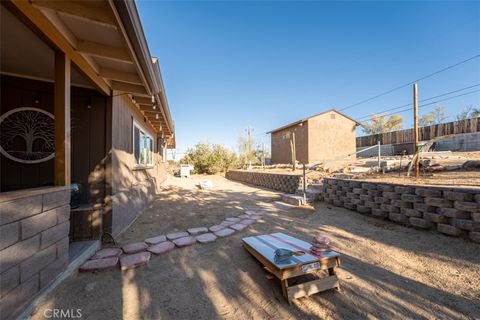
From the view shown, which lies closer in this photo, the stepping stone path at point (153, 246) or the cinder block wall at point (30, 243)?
the cinder block wall at point (30, 243)

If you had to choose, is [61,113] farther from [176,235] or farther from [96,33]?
[176,235]

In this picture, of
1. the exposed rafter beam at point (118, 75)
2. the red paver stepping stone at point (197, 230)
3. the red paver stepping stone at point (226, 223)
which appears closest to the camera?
the exposed rafter beam at point (118, 75)

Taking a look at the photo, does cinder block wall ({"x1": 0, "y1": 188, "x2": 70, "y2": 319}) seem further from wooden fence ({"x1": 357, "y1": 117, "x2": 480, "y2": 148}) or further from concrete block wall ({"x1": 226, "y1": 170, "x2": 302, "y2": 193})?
wooden fence ({"x1": 357, "y1": 117, "x2": 480, "y2": 148})

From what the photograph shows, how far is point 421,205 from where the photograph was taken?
345cm

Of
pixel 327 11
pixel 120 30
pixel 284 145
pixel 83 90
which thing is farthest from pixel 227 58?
pixel 120 30

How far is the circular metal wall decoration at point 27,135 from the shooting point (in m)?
3.04

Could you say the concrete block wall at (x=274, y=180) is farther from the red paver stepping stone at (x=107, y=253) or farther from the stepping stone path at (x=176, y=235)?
the red paver stepping stone at (x=107, y=253)

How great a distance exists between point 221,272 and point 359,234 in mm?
2585

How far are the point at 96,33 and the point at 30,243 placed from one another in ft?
6.98

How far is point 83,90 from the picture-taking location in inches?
131

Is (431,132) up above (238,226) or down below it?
above

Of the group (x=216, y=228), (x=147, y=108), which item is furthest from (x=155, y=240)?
(x=147, y=108)

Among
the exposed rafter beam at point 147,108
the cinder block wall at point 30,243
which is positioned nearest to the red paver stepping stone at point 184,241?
the cinder block wall at point 30,243

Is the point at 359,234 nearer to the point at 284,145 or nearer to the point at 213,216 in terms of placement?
the point at 213,216
